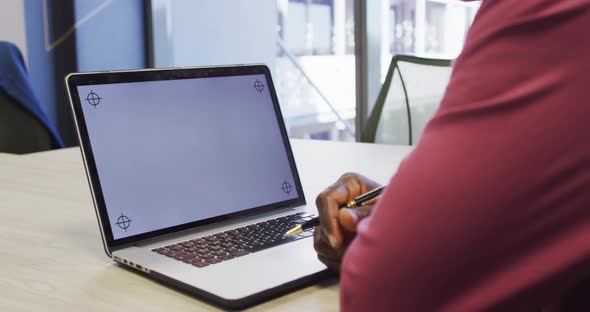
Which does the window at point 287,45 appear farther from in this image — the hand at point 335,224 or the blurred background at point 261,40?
the hand at point 335,224

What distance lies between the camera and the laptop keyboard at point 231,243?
0.78 meters

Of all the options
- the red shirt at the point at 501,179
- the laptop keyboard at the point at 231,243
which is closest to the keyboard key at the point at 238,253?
the laptop keyboard at the point at 231,243

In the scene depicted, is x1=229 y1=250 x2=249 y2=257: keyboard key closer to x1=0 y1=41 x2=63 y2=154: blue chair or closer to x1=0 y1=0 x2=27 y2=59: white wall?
x1=0 y1=41 x2=63 y2=154: blue chair

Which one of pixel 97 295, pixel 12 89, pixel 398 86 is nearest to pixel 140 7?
pixel 12 89

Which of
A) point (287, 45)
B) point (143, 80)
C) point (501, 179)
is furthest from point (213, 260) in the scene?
point (287, 45)

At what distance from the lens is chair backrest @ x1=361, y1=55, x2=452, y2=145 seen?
2.16 metres

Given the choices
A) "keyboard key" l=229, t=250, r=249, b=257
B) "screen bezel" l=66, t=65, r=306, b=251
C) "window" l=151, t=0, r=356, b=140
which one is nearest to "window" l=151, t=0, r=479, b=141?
"window" l=151, t=0, r=356, b=140

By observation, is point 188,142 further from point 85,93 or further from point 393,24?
point 393,24

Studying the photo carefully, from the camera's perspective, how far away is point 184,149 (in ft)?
3.03

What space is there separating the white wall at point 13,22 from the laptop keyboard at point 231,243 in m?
3.09

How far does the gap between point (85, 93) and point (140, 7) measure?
11.6ft

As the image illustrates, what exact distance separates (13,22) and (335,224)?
3.33m

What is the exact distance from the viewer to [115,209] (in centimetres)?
83

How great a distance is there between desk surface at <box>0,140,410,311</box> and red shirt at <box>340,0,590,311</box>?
0.27 meters
